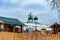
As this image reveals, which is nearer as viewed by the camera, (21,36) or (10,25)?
(21,36)

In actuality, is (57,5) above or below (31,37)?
above

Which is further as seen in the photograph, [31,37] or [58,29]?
[58,29]

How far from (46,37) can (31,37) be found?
149cm

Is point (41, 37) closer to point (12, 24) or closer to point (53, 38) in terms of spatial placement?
point (53, 38)

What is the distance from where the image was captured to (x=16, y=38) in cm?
1561

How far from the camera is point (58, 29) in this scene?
1379 inches

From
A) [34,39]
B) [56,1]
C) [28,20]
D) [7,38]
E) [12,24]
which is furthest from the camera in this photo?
[28,20]

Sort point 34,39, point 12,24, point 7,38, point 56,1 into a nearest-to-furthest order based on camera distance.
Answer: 1. point 56,1
2. point 7,38
3. point 34,39
4. point 12,24

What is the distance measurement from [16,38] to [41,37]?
7.68 ft

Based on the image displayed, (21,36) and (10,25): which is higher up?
(21,36)

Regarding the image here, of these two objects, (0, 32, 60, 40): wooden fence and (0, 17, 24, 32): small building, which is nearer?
(0, 32, 60, 40): wooden fence

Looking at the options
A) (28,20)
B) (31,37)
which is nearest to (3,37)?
(31,37)

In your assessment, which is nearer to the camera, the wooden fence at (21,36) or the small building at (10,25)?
the wooden fence at (21,36)

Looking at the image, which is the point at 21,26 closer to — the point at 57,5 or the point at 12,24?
the point at 12,24
